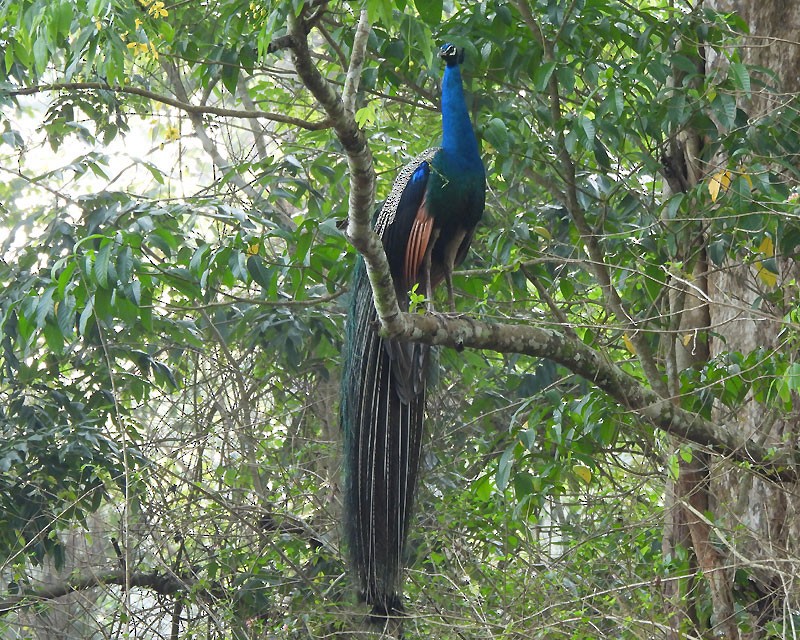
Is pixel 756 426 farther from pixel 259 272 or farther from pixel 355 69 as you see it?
pixel 355 69

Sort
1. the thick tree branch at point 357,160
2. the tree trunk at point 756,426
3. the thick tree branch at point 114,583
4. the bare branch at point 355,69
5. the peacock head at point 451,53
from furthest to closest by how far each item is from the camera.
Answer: the thick tree branch at point 114,583 → the peacock head at point 451,53 → the tree trunk at point 756,426 → the bare branch at point 355,69 → the thick tree branch at point 357,160

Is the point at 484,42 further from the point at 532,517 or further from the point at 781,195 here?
the point at 532,517

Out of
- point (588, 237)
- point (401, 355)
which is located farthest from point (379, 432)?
point (588, 237)

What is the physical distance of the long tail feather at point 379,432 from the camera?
11.6 ft

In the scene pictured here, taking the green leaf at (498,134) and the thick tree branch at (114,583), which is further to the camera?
the thick tree branch at (114,583)

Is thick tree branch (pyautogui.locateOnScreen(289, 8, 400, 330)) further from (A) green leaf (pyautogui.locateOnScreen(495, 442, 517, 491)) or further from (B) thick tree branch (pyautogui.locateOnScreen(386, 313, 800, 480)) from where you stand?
(A) green leaf (pyautogui.locateOnScreen(495, 442, 517, 491))

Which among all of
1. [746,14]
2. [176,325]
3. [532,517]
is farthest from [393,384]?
[746,14]

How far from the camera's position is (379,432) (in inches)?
143

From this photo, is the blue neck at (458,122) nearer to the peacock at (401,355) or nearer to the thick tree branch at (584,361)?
the peacock at (401,355)

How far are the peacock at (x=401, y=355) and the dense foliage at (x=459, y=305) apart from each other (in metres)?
0.14

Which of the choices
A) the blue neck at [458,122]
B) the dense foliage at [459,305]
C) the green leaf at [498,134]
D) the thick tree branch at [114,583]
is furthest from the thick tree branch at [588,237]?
the thick tree branch at [114,583]

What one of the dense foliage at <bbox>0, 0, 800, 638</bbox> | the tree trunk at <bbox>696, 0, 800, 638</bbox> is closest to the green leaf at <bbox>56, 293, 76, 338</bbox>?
the dense foliage at <bbox>0, 0, 800, 638</bbox>

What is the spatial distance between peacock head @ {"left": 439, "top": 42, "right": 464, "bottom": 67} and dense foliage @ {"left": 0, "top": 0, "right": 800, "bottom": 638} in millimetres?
114

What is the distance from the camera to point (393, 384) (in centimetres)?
365
